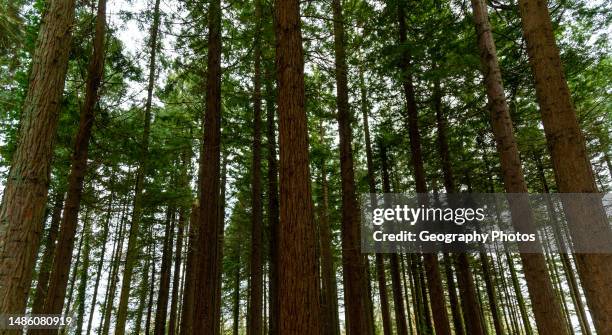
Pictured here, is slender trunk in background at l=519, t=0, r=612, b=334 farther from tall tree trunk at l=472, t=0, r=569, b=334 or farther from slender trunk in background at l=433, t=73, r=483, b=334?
slender trunk in background at l=433, t=73, r=483, b=334

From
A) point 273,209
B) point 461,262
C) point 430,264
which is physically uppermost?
point 273,209

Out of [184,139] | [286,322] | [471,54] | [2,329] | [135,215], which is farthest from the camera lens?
[184,139]

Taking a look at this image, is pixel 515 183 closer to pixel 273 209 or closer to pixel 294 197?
pixel 294 197

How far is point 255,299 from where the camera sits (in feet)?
37.5

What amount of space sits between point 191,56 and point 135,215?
444 cm

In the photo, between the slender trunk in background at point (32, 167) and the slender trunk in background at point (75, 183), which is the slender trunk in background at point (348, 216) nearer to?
the slender trunk in background at point (75, 183)

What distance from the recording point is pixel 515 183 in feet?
19.0

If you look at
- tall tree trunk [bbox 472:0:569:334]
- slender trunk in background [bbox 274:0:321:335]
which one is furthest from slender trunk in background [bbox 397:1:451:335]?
slender trunk in background [bbox 274:0:321:335]

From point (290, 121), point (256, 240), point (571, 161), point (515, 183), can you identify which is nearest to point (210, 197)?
point (290, 121)

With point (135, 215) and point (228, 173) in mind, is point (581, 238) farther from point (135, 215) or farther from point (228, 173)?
point (228, 173)

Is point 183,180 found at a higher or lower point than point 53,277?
higher

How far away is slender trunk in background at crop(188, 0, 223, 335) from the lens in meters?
6.74

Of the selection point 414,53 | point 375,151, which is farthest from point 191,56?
point 375,151

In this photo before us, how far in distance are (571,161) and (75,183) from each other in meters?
7.93
